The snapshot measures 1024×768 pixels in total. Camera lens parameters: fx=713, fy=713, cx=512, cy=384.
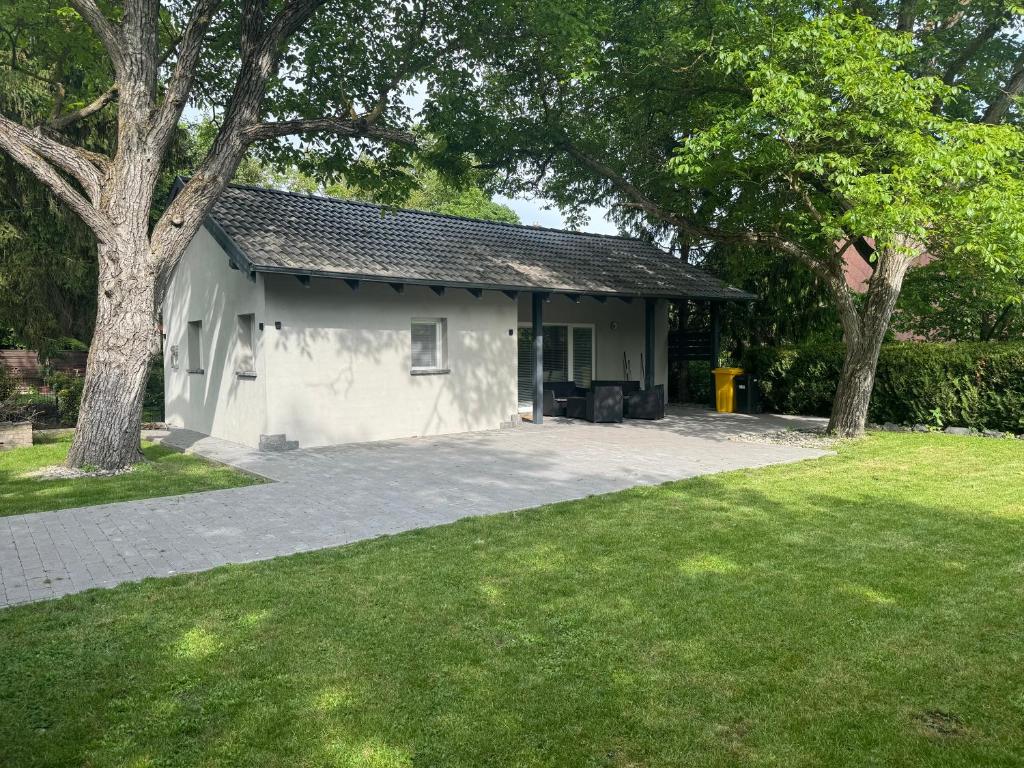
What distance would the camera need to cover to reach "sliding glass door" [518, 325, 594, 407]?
17625 mm

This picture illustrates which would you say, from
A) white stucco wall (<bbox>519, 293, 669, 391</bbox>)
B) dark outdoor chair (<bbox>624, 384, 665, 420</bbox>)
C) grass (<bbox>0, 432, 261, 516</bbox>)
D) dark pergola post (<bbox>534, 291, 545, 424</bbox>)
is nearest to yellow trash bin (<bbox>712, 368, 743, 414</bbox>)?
white stucco wall (<bbox>519, 293, 669, 391</bbox>)

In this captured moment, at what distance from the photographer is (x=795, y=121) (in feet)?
31.3

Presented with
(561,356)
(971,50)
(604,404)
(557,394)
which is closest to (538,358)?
(604,404)

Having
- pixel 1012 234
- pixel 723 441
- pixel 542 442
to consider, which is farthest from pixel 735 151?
pixel 542 442

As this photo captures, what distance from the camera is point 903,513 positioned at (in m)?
6.80

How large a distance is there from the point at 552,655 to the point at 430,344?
34.2 feet

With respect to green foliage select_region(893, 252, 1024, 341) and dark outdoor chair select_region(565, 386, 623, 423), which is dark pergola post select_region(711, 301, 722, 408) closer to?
green foliage select_region(893, 252, 1024, 341)

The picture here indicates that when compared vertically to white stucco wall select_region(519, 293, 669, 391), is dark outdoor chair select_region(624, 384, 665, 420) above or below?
below

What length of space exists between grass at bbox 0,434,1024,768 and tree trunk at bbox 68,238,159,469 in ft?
18.7

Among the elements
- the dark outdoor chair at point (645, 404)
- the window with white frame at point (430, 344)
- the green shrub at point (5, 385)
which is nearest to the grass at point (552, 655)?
the window with white frame at point (430, 344)

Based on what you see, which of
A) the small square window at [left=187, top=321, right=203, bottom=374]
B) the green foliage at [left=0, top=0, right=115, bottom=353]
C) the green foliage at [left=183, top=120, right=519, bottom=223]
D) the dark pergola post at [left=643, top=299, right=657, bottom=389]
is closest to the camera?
the small square window at [left=187, top=321, right=203, bottom=374]

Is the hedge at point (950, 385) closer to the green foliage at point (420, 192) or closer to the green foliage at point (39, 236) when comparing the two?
the green foliage at point (420, 192)

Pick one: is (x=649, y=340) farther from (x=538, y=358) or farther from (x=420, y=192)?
(x=420, y=192)

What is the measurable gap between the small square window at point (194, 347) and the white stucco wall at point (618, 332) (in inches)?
329
